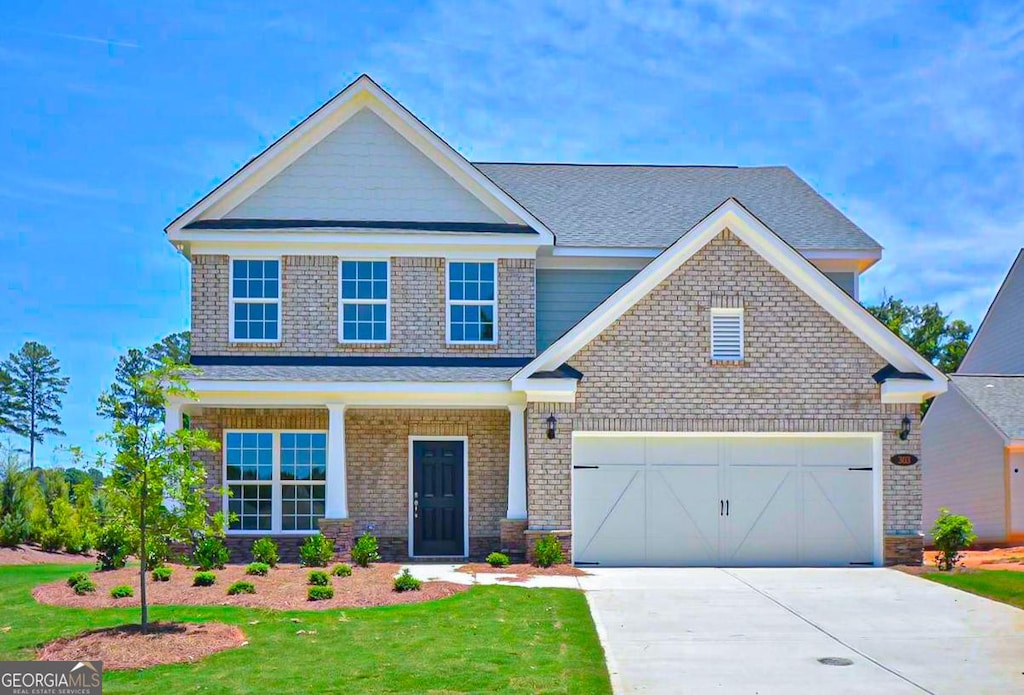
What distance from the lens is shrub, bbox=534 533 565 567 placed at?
18.0 meters

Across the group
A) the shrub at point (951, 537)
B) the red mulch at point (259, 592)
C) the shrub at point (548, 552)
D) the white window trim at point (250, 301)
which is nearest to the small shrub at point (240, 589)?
the red mulch at point (259, 592)

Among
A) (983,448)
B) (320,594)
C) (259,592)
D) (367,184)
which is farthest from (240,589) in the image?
(983,448)

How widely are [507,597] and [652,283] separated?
22.3 feet

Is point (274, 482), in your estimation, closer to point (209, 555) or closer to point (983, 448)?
point (209, 555)

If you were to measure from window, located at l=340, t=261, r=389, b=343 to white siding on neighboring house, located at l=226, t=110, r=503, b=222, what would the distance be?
105 cm

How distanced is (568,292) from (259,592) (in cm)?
965

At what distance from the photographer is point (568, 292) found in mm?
22000

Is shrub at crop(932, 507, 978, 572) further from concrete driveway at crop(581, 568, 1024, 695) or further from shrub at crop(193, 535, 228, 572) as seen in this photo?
shrub at crop(193, 535, 228, 572)

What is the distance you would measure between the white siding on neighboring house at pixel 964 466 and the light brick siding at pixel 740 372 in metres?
8.84

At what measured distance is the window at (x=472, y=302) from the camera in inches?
834

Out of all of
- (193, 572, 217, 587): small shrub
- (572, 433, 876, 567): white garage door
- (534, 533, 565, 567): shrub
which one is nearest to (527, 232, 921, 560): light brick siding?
(572, 433, 876, 567): white garage door

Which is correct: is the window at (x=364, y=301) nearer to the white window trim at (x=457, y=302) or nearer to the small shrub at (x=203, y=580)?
the white window trim at (x=457, y=302)

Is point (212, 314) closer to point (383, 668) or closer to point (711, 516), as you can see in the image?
point (711, 516)

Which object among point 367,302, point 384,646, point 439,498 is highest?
point 367,302
